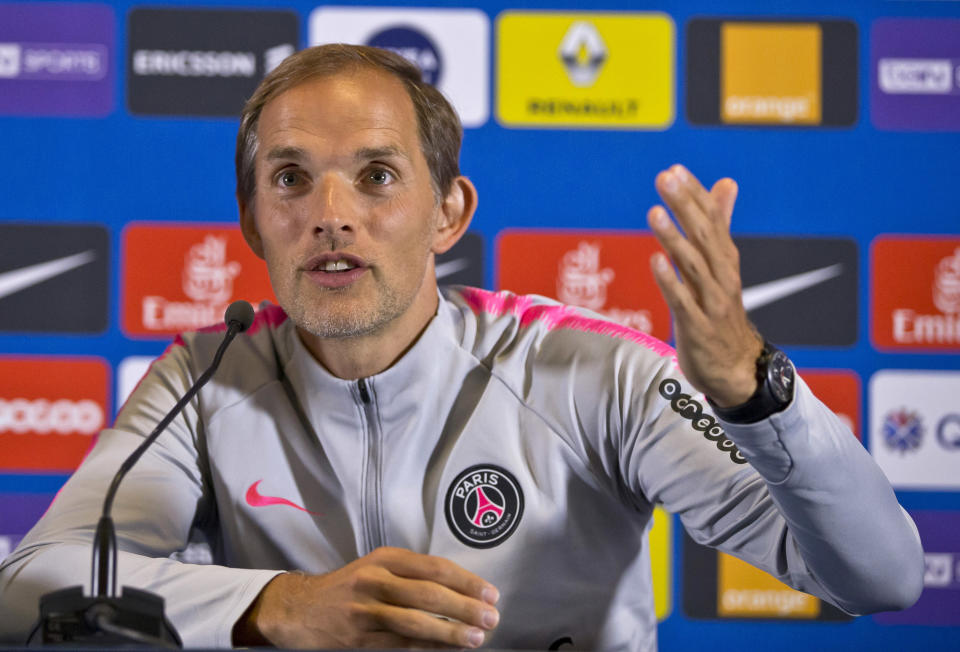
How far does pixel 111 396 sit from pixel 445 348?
45.5 inches

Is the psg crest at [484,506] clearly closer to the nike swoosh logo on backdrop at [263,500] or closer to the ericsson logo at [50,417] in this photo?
the nike swoosh logo on backdrop at [263,500]

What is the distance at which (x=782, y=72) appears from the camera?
210cm

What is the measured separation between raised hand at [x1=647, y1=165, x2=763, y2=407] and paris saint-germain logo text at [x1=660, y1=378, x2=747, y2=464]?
25cm

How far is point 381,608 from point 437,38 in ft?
5.00

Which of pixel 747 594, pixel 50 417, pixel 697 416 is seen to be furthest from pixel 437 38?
pixel 747 594

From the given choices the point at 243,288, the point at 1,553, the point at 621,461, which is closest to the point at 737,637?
the point at 621,461

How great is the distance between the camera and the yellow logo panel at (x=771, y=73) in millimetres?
2100

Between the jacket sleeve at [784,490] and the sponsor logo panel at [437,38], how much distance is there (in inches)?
44.6

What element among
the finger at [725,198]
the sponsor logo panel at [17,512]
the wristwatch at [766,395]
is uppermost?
the finger at [725,198]

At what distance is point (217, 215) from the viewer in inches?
83.2

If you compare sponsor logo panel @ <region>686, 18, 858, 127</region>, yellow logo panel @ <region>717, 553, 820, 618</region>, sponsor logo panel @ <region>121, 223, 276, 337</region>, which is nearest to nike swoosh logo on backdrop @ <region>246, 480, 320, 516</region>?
sponsor logo panel @ <region>121, 223, 276, 337</region>

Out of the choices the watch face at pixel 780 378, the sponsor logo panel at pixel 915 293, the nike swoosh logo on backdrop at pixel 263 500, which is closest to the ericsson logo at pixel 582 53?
the sponsor logo panel at pixel 915 293

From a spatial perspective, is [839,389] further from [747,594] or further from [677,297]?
[677,297]

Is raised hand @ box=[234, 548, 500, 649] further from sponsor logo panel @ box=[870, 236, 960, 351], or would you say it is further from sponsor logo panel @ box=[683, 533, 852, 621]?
sponsor logo panel @ box=[870, 236, 960, 351]
